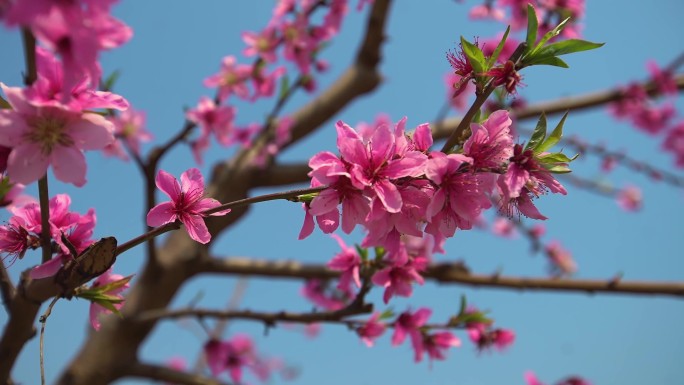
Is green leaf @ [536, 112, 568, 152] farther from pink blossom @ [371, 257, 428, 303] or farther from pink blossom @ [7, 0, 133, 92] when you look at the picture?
pink blossom @ [7, 0, 133, 92]

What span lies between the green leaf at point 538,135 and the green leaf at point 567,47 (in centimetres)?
10

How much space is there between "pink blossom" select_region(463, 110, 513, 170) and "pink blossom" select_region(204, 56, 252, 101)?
6.52 feet

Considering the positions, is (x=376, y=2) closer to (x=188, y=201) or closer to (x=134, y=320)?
(x=134, y=320)

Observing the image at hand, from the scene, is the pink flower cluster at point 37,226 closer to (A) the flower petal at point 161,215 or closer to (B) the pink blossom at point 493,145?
A: (A) the flower petal at point 161,215

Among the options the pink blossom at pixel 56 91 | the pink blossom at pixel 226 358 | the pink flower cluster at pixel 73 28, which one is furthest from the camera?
the pink blossom at pixel 226 358

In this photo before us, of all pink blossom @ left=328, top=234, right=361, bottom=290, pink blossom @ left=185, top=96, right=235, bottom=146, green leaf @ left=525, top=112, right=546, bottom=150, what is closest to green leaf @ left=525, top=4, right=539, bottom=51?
green leaf @ left=525, top=112, right=546, bottom=150

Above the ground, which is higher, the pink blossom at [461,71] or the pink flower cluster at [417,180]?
the pink blossom at [461,71]

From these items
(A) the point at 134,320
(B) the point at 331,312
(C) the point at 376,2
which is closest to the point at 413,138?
(B) the point at 331,312

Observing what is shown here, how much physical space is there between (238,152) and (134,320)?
124 centimetres

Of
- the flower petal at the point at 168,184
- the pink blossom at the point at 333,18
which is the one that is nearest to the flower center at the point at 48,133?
the flower petal at the point at 168,184

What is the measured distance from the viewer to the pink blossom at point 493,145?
761 mm

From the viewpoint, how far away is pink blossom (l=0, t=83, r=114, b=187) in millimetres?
654

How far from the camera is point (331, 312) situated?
1435mm

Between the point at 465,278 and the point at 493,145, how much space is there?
57.8 inches
